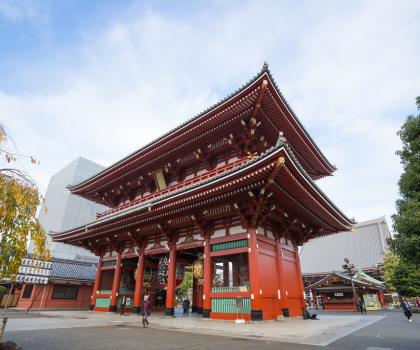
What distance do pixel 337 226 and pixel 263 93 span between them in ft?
39.2

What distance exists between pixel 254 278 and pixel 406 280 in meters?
27.0

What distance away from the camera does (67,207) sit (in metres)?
48.8

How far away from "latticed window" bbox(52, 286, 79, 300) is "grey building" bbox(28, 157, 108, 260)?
2167 cm

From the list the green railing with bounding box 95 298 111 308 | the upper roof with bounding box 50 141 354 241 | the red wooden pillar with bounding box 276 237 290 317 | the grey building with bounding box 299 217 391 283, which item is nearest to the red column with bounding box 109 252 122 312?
the green railing with bounding box 95 298 111 308

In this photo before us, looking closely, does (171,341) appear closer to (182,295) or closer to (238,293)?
(238,293)

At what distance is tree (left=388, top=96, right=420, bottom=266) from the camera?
9.62m

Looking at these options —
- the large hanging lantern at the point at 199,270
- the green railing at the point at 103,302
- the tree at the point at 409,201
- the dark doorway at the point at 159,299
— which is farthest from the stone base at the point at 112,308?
the tree at the point at 409,201

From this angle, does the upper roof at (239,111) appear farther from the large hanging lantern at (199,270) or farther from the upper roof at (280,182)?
the large hanging lantern at (199,270)

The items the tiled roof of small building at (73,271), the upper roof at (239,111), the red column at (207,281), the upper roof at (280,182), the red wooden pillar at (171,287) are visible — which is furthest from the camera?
the tiled roof of small building at (73,271)

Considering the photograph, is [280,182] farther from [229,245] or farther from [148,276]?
[148,276]

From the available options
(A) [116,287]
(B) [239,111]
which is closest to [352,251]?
(A) [116,287]

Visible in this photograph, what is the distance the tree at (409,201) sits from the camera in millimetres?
9625

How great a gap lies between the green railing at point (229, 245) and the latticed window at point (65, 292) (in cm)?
2085

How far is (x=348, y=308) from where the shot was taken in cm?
2923
